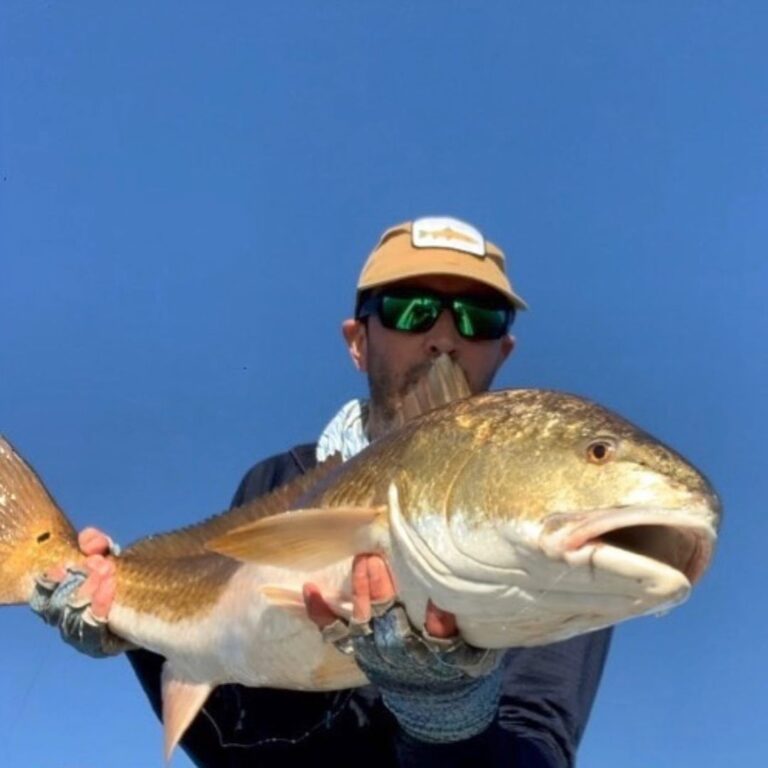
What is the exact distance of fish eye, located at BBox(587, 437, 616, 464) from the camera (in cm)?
288

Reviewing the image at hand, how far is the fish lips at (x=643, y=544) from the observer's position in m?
2.65

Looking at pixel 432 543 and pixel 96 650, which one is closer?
pixel 432 543

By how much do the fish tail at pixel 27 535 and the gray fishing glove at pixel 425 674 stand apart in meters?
2.05

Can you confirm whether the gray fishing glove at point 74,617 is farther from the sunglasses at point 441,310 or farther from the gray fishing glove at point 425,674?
the sunglasses at point 441,310

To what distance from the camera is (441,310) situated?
5.70 meters

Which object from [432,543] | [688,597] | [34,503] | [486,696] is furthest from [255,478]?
[688,597]

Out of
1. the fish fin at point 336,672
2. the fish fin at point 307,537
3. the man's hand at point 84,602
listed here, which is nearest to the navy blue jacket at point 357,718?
the fish fin at point 336,672

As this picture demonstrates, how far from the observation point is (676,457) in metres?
2.81

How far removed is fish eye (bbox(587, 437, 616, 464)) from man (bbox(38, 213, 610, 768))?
0.67 m

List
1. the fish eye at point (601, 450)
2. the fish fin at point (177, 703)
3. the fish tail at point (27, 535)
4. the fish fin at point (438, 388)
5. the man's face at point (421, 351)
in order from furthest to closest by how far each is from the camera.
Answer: the man's face at point (421, 351) < the fish tail at point (27, 535) < the fish fin at point (177, 703) < the fish fin at point (438, 388) < the fish eye at point (601, 450)

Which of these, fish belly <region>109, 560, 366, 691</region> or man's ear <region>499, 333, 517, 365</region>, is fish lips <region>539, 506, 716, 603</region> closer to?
fish belly <region>109, 560, 366, 691</region>

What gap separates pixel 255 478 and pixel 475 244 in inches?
65.1

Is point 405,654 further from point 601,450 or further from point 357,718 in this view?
point 357,718

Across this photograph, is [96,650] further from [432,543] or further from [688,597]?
[688,597]
